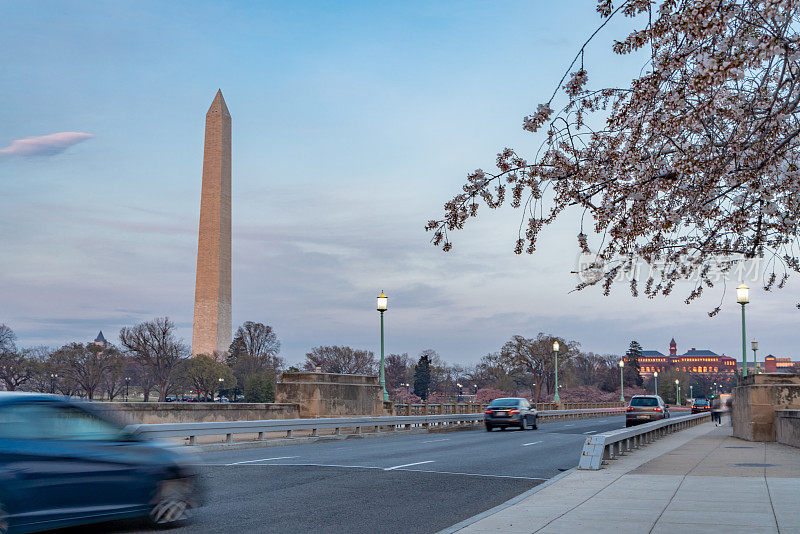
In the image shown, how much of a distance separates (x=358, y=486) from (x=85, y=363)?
79.3 m

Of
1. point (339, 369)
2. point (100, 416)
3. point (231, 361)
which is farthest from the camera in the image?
point (339, 369)

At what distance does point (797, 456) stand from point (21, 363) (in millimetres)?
81849

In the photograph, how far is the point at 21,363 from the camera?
81.9m

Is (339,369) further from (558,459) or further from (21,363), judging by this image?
(558,459)

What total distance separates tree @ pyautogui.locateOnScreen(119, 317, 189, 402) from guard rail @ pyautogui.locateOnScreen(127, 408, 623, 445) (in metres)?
56.9

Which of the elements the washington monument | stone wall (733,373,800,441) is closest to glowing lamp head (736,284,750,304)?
stone wall (733,373,800,441)

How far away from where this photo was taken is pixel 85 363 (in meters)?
83.7

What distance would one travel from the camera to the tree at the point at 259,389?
90938 millimetres

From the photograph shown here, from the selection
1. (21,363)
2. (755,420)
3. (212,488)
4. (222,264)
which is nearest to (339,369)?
(21,363)

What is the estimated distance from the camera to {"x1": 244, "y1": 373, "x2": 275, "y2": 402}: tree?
9094 centimetres

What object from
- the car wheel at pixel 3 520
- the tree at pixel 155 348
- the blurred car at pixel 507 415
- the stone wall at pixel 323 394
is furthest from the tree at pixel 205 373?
the car wheel at pixel 3 520

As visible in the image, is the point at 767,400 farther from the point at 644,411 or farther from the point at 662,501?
the point at 662,501

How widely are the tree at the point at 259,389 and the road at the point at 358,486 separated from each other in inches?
2815

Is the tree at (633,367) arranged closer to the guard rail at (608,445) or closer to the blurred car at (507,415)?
the blurred car at (507,415)
